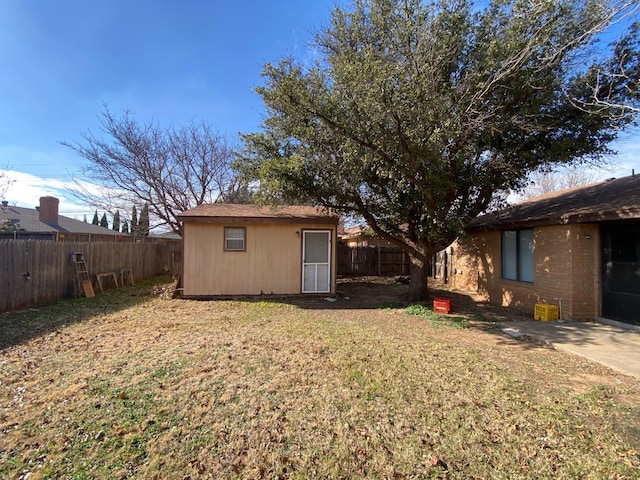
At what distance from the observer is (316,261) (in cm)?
1058

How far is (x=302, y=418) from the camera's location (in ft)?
10.2

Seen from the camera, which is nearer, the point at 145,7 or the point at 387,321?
the point at 387,321

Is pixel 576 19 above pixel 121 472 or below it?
above

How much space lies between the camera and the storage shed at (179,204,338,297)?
9938 millimetres

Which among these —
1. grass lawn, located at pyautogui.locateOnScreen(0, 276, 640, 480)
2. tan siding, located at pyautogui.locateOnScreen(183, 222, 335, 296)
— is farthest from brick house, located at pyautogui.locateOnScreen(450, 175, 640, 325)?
tan siding, located at pyautogui.locateOnScreen(183, 222, 335, 296)

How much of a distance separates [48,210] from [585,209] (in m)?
25.7

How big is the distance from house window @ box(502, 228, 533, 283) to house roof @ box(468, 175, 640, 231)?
1.32 ft

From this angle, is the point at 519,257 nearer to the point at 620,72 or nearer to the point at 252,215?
the point at 620,72

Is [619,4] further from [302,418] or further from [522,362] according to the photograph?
[302,418]

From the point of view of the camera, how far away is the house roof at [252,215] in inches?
382

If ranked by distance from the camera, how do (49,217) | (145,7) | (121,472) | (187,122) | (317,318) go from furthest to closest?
(49,217) < (187,122) < (145,7) < (317,318) < (121,472)

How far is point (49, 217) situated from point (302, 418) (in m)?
23.7

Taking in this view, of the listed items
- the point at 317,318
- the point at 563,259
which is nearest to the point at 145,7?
the point at 317,318

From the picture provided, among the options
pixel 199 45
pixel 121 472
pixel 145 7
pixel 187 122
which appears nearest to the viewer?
pixel 121 472
